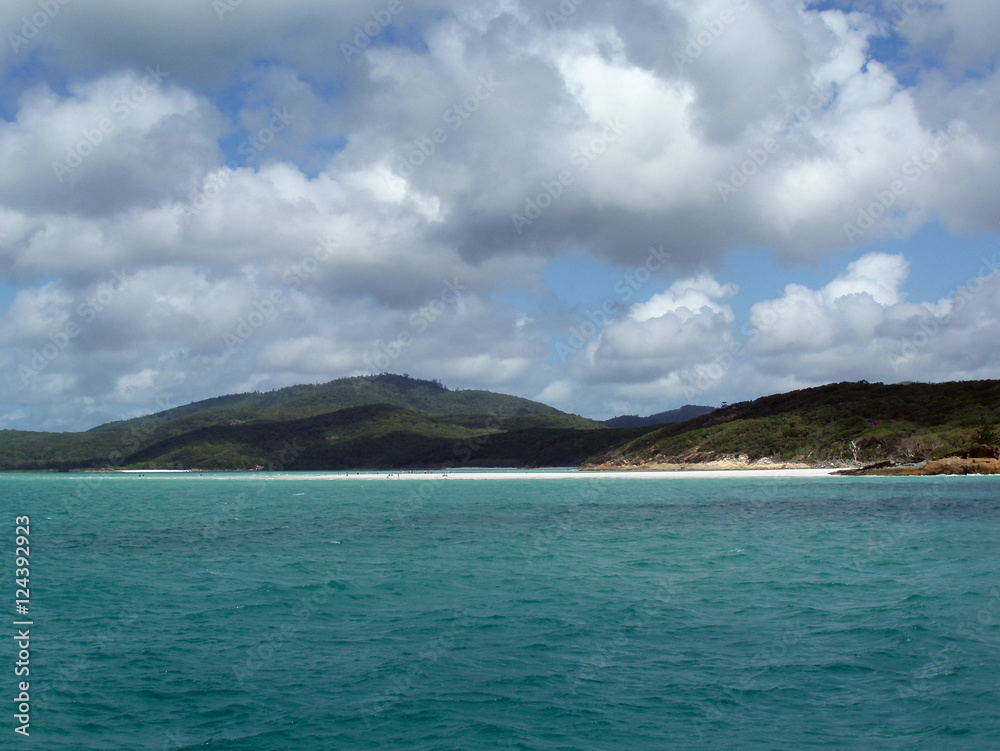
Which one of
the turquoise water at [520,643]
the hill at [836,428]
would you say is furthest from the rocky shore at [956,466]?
the turquoise water at [520,643]

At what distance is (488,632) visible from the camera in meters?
21.4

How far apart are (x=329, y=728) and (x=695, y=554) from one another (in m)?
25.9

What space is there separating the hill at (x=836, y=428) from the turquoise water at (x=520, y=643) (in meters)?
98.0

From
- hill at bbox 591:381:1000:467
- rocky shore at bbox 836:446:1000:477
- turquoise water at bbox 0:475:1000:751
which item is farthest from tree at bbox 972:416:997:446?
turquoise water at bbox 0:475:1000:751

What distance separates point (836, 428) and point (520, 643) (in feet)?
480

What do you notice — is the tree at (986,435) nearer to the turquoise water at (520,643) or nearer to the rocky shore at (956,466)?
the rocky shore at (956,466)

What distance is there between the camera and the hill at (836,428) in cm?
13112

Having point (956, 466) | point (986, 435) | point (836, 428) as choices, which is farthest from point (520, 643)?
point (836, 428)

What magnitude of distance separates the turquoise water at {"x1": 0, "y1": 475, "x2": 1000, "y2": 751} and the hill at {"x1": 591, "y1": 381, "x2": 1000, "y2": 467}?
98.0 m

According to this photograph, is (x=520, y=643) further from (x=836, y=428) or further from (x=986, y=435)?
(x=836, y=428)

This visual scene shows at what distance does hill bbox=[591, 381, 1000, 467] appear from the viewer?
430ft

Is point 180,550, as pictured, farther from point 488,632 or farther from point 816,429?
point 816,429

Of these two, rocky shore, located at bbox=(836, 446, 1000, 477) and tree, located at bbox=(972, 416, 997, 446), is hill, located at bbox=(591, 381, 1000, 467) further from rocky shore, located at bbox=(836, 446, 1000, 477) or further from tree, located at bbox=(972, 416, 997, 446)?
rocky shore, located at bbox=(836, 446, 1000, 477)

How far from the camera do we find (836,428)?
150 m
